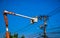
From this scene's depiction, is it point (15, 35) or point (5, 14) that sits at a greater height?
point (5, 14)

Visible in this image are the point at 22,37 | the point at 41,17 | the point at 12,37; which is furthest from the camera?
the point at 22,37

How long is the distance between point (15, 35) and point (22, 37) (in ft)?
7.77

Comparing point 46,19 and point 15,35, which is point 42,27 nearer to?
point 46,19

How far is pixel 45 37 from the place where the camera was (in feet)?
63.3

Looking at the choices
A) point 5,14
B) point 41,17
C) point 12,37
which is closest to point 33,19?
point 5,14

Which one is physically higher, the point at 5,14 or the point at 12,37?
the point at 5,14

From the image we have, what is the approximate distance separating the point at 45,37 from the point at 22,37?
14056 mm

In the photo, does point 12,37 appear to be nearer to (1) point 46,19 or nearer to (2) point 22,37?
(2) point 22,37

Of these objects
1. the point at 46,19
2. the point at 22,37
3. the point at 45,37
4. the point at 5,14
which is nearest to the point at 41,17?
the point at 46,19

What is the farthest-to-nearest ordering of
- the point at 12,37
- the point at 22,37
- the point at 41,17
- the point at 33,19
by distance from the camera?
the point at 22,37 → the point at 12,37 → the point at 41,17 → the point at 33,19

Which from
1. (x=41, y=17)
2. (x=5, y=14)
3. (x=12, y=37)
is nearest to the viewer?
(x=5, y=14)

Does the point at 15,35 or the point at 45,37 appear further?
the point at 15,35

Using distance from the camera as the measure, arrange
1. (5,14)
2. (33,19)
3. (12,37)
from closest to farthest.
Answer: (33,19) → (5,14) → (12,37)

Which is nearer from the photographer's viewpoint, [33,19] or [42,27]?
[33,19]
